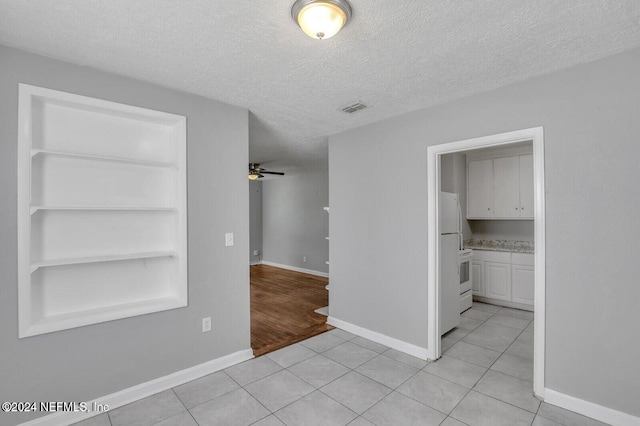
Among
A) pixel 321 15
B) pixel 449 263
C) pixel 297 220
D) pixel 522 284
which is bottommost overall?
pixel 522 284

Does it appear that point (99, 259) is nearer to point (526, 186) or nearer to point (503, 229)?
point (526, 186)

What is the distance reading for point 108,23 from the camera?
5.45 ft

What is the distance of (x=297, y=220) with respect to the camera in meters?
7.72

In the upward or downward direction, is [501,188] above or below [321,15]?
below

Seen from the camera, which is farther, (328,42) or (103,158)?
(103,158)

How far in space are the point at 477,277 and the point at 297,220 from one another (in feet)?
14.3

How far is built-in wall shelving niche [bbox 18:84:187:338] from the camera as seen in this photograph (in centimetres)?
202

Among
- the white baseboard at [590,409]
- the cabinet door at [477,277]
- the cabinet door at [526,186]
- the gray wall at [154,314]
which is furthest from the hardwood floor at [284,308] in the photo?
the cabinet door at [526,186]

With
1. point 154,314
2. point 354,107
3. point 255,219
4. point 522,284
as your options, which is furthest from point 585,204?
point 255,219

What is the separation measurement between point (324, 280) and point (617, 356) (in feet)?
→ 16.4

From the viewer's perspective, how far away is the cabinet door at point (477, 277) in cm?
479

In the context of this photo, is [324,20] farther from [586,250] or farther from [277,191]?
[277,191]

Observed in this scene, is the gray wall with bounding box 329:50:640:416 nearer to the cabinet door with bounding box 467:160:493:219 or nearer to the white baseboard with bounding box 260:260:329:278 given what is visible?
the cabinet door with bounding box 467:160:493:219

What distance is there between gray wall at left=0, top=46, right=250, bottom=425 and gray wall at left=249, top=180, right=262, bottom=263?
563 centimetres
